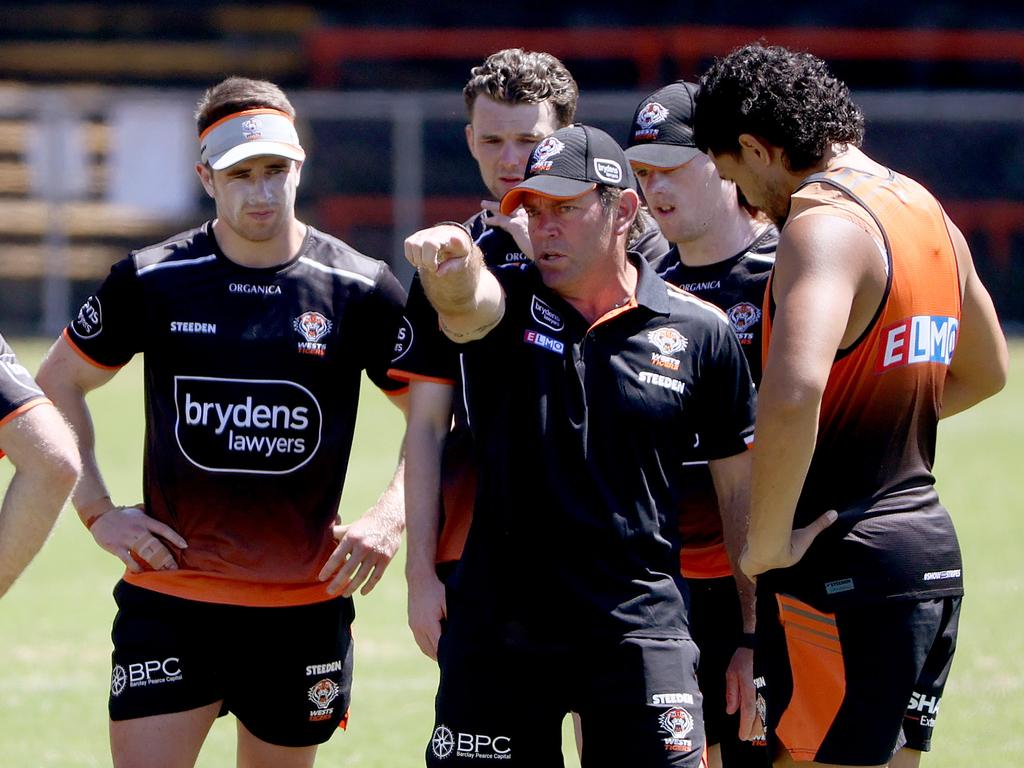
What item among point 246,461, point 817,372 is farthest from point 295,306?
point 817,372

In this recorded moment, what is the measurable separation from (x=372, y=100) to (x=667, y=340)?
16727 millimetres

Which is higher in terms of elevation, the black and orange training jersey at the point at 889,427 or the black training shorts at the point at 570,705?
the black and orange training jersey at the point at 889,427

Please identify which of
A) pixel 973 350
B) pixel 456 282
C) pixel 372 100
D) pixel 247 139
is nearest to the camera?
pixel 456 282

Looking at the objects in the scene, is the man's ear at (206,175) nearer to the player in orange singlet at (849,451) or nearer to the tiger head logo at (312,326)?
the tiger head logo at (312,326)

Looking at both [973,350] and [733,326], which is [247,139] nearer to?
[733,326]

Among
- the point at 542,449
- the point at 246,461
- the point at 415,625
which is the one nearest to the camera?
the point at 542,449

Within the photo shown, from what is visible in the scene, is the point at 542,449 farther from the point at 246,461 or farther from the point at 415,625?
the point at 246,461

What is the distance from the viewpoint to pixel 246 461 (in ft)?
15.0

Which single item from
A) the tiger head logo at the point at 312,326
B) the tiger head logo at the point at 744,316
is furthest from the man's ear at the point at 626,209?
the tiger head logo at the point at 312,326

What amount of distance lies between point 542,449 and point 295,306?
1259 millimetres

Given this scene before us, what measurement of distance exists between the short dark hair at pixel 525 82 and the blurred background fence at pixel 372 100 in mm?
13937

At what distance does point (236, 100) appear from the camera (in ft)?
15.5

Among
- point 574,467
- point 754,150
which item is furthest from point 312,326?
point 754,150

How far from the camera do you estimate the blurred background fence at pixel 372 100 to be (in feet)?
65.2
